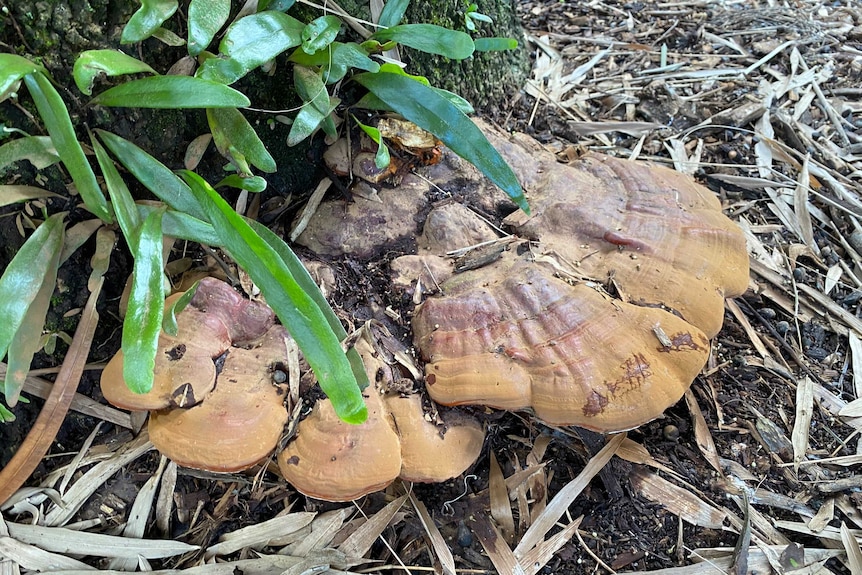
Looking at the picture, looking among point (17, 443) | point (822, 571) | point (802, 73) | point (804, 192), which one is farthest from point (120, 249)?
point (802, 73)

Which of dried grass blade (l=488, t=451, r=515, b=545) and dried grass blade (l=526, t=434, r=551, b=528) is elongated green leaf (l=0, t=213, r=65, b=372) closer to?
dried grass blade (l=488, t=451, r=515, b=545)

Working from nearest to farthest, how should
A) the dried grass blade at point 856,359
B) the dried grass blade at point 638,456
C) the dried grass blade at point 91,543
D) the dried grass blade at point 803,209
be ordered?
the dried grass blade at point 91,543 → the dried grass blade at point 638,456 → the dried grass blade at point 856,359 → the dried grass blade at point 803,209

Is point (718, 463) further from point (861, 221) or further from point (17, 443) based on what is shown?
point (17, 443)

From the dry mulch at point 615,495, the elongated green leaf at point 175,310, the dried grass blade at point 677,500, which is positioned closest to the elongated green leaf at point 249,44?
the elongated green leaf at point 175,310

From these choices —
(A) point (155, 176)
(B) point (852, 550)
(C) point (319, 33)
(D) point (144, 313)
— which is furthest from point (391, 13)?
(B) point (852, 550)

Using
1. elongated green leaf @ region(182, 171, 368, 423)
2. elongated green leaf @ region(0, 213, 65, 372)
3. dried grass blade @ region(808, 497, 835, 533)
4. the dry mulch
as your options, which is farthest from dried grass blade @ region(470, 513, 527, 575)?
elongated green leaf @ region(0, 213, 65, 372)

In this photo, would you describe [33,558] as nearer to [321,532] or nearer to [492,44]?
[321,532]

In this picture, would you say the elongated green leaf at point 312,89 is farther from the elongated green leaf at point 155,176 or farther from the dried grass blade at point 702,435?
the dried grass blade at point 702,435

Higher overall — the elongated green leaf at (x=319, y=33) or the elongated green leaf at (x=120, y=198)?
the elongated green leaf at (x=319, y=33)
